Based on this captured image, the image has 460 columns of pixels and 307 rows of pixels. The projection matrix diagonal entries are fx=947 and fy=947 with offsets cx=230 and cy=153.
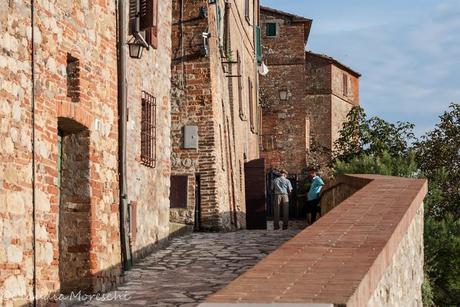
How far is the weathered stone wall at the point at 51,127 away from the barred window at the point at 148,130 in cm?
221

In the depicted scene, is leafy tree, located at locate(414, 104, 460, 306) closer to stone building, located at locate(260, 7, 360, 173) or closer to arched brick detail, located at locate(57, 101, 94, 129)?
arched brick detail, located at locate(57, 101, 94, 129)

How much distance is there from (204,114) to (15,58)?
10153mm

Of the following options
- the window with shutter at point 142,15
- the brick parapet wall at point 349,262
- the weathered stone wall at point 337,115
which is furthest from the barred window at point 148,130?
the weathered stone wall at point 337,115

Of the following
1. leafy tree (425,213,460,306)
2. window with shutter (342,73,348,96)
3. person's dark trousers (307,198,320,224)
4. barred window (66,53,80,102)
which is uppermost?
window with shutter (342,73,348,96)

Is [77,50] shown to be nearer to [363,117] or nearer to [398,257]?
[398,257]

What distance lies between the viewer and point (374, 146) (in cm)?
2852

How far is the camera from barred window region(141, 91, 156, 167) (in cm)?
1352

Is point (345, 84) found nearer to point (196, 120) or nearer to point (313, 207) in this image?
point (313, 207)

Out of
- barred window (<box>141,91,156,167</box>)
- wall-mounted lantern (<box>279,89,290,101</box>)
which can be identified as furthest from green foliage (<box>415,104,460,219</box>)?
barred window (<box>141,91,156,167</box>)

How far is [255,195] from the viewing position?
80.9ft

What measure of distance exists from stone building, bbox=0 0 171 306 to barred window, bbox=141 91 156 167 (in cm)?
21

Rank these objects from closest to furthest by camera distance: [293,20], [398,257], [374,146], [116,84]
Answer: [398,257] < [116,84] < [374,146] < [293,20]

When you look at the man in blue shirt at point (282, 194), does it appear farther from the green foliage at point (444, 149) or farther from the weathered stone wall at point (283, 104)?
the weathered stone wall at point (283, 104)

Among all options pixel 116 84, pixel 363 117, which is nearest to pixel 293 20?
pixel 363 117
